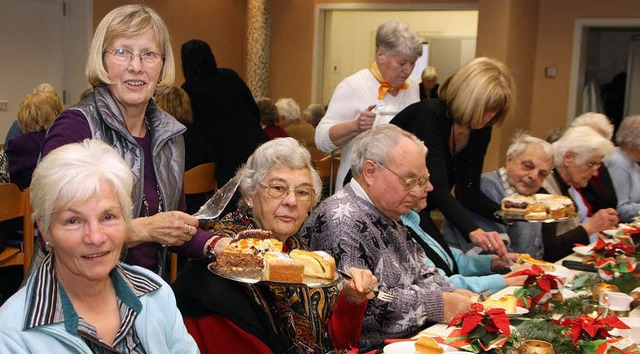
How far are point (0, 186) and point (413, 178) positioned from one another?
1980 mm

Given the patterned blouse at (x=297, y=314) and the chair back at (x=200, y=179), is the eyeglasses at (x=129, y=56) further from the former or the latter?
the chair back at (x=200, y=179)

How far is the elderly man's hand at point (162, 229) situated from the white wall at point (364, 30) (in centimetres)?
799

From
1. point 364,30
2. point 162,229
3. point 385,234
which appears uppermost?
point 364,30

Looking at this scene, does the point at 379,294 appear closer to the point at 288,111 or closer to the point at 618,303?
the point at 618,303

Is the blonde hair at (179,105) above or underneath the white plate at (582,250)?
above

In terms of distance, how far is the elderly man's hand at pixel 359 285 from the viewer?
2088 millimetres

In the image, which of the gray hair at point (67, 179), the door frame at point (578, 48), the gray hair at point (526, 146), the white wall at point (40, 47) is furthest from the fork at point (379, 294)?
the door frame at point (578, 48)

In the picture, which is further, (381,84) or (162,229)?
(381,84)

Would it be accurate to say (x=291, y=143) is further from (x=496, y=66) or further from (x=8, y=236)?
(x=8, y=236)

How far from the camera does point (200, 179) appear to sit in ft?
15.0

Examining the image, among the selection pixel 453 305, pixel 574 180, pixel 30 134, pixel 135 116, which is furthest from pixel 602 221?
pixel 30 134

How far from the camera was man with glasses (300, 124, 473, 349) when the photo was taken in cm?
238

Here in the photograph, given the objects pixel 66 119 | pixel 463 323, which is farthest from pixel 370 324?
pixel 66 119

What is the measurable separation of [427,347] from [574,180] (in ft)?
8.38
